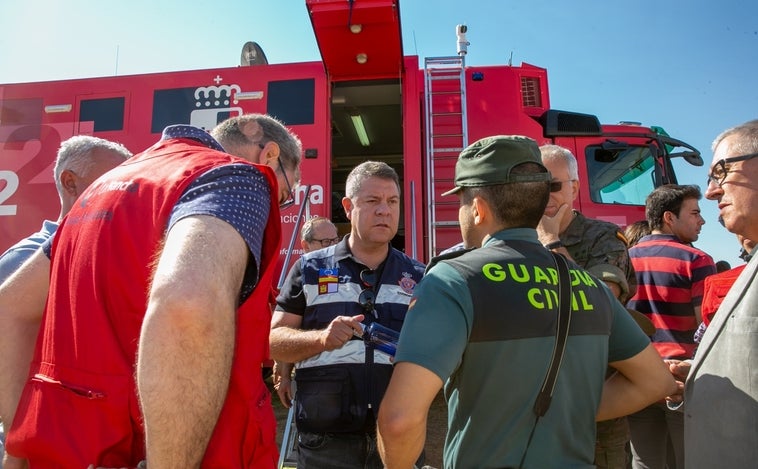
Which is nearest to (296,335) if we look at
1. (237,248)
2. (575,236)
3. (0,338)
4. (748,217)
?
(0,338)

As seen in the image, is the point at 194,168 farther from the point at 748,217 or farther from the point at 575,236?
the point at 575,236

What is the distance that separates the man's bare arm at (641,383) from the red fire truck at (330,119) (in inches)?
138

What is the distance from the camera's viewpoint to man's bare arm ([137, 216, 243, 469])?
914 mm

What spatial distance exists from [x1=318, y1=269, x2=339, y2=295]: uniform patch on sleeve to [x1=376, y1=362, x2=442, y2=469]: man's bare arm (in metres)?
1.22

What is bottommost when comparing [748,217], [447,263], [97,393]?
[97,393]

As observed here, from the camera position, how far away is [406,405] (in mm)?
1201

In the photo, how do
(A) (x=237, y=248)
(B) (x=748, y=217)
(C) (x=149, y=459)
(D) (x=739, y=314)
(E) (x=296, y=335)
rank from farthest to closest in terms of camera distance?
1. (E) (x=296, y=335)
2. (B) (x=748, y=217)
3. (D) (x=739, y=314)
4. (A) (x=237, y=248)
5. (C) (x=149, y=459)

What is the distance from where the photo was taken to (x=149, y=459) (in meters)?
0.93

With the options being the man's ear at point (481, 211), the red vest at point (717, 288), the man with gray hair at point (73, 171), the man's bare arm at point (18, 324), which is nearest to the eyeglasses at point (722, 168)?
the red vest at point (717, 288)

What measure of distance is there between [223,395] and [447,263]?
2.15 feet

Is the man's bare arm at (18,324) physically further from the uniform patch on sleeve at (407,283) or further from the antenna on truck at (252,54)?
the antenna on truck at (252,54)

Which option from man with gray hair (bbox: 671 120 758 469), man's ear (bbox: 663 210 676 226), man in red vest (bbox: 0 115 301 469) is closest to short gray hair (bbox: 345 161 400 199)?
man in red vest (bbox: 0 115 301 469)

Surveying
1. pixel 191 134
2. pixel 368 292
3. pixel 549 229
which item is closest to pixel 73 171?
pixel 191 134

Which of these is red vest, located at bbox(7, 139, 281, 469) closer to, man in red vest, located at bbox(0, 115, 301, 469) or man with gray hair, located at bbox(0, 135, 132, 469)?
man in red vest, located at bbox(0, 115, 301, 469)
